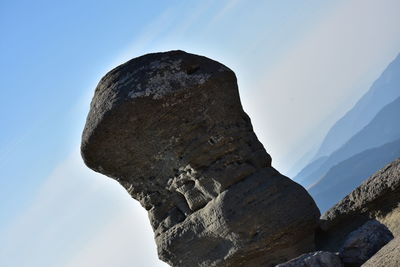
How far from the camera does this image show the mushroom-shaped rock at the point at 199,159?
8789 mm

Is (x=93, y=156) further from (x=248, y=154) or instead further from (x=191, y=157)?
(x=248, y=154)

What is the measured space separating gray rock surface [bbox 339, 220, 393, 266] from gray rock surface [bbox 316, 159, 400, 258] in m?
0.21

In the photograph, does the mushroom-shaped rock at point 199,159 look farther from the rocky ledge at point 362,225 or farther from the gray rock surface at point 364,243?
the gray rock surface at point 364,243

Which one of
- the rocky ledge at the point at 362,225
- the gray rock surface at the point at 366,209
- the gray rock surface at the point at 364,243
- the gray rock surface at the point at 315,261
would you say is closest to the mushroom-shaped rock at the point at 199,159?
the gray rock surface at the point at 366,209

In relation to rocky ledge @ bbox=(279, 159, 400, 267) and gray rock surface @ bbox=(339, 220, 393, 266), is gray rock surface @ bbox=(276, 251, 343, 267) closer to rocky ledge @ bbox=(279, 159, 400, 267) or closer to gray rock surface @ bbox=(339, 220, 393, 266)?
rocky ledge @ bbox=(279, 159, 400, 267)

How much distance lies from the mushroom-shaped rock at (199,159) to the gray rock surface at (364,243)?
1.31 meters

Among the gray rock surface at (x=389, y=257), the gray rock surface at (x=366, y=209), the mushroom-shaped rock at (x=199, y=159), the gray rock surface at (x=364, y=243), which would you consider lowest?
the gray rock surface at (x=389, y=257)

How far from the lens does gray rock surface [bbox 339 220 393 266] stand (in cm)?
738

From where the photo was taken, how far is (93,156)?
9.63 meters

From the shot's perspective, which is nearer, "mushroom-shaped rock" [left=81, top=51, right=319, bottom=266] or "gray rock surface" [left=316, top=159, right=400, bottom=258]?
"gray rock surface" [left=316, top=159, right=400, bottom=258]

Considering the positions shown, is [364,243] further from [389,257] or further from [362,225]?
[389,257]

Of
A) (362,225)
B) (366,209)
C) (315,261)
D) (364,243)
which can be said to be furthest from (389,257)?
(366,209)

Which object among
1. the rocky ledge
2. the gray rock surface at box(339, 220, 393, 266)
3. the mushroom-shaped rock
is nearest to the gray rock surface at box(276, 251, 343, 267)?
the rocky ledge

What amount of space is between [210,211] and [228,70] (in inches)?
84.5
